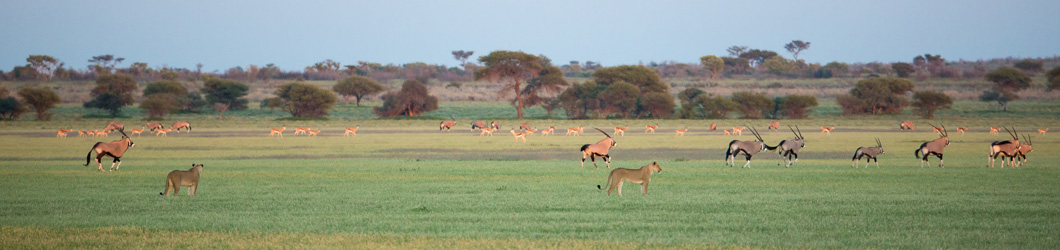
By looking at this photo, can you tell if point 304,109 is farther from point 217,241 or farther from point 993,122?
point 217,241

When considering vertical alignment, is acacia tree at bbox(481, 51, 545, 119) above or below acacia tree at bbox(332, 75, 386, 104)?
above

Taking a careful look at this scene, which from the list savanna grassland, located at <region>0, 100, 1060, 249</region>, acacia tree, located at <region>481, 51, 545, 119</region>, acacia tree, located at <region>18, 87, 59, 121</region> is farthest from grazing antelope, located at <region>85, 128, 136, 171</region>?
acacia tree, located at <region>481, 51, 545, 119</region>

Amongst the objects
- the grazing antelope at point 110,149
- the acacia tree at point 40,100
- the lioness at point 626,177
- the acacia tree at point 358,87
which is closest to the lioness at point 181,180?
the lioness at point 626,177

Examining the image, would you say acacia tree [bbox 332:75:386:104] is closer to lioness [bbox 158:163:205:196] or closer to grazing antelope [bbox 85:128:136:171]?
grazing antelope [bbox 85:128:136:171]

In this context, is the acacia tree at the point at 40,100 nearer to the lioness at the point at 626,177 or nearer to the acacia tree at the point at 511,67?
the acacia tree at the point at 511,67

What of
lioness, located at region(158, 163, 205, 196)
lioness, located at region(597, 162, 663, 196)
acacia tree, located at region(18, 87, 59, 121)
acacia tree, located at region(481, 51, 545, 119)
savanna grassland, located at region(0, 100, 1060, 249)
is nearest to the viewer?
savanna grassland, located at region(0, 100, 1060, 249)

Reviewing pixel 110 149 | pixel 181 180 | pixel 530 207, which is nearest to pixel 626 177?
pixel 530 207

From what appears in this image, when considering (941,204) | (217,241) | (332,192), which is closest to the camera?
(217,241)

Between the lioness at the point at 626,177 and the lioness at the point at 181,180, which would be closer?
the lioness at the point at 181,180

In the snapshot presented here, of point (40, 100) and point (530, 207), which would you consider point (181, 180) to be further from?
point (40, 100)

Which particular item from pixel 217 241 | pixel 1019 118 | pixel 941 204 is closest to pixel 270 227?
pixel 217 241

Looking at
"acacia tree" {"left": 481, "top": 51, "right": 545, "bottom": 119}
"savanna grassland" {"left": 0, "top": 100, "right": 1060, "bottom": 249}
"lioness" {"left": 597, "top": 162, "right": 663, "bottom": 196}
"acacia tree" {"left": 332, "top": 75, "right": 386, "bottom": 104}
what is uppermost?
"acacia tree" {"left": 481, "top": 51, "right": 545, "bottom": 119}

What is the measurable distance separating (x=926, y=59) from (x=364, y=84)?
8732cm

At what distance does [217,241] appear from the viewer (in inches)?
363
